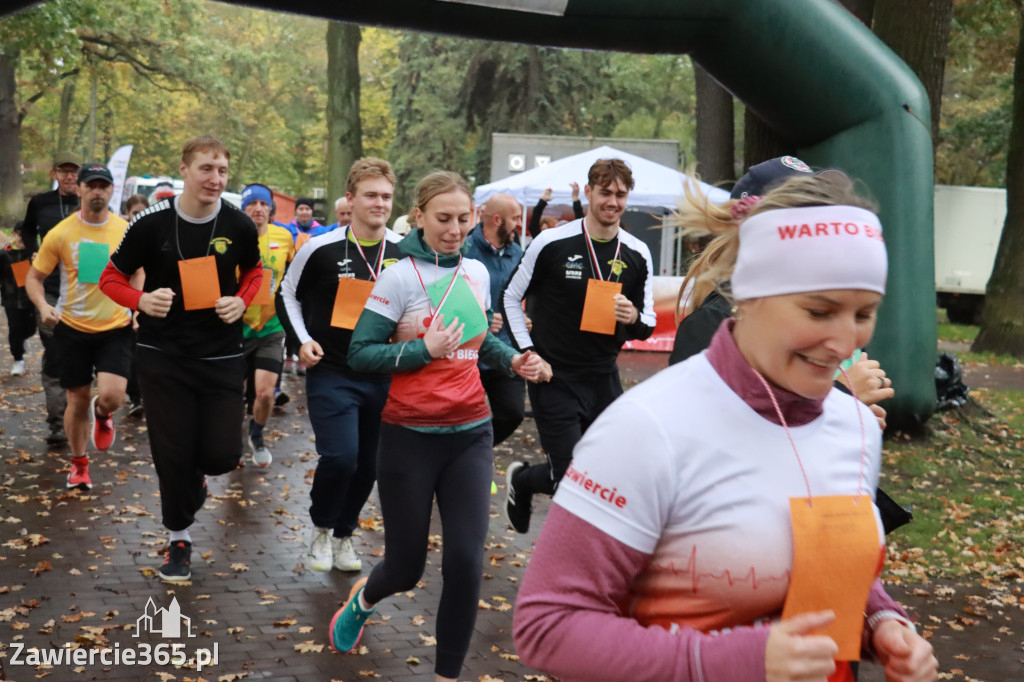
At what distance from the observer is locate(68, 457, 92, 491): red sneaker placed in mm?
8677

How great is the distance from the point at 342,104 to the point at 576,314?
19.5m

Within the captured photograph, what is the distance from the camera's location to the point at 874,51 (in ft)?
29.0

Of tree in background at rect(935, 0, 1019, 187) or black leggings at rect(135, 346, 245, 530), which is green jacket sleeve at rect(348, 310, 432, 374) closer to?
black leggings at rect(135, 346, 245, 530)

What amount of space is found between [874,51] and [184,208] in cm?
544

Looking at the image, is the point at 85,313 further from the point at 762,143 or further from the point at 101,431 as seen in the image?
the point at 762,143

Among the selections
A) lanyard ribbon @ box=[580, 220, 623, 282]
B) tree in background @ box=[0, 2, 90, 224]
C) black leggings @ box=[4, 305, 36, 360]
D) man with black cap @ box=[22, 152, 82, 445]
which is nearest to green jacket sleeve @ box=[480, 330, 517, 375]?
lanyard ribbon @ box=[580, 220, 623, 282]

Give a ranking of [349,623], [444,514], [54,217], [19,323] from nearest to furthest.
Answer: [444,514] < [349,623] < [54,217] < [19,323]

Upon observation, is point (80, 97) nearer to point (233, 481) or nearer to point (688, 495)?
point (233, 481)

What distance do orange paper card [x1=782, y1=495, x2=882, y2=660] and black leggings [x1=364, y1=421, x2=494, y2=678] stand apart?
2.85 metres

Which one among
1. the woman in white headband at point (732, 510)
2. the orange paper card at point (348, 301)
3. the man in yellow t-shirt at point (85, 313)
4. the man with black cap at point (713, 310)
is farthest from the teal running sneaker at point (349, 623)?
the man in yellow t-shirt at point (85, 313)

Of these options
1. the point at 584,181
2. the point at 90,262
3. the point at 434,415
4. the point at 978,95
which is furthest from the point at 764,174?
the point at 978,95

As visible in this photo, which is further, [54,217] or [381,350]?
[54,217]

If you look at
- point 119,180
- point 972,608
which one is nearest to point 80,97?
point 119,180

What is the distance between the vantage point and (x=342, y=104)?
992 inches
